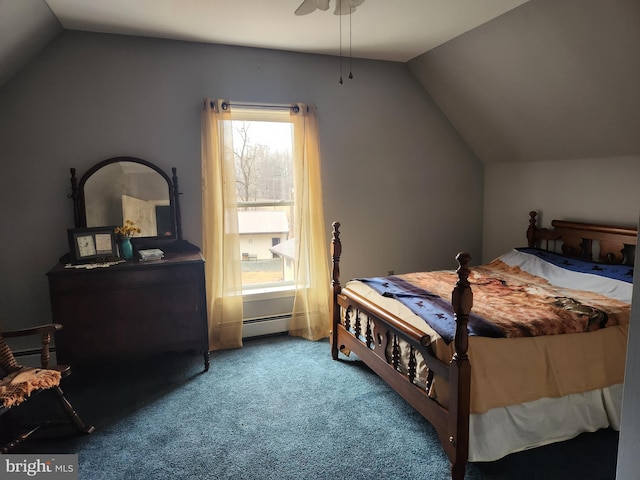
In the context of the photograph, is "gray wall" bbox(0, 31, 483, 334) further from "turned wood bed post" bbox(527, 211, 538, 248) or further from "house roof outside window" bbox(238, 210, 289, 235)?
"turned wood bed post" bbox(527, 211, 538, 248)

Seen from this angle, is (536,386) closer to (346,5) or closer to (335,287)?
(335,287)

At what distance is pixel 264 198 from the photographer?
383 centimetres

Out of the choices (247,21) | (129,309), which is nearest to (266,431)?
(129,309)

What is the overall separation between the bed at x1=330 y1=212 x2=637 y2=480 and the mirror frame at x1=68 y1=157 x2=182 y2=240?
5.18ft

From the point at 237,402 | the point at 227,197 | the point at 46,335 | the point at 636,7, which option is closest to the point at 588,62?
the point at 636,7

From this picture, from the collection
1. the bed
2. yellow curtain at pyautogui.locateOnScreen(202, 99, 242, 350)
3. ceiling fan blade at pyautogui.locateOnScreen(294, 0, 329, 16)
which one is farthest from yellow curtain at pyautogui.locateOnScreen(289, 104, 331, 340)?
ceiling fan blade at pyautogui.locateOnScreen(294, 0, 329, 16)

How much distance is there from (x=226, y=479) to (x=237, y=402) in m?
0.73

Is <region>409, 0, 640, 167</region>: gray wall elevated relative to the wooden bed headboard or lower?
elevated

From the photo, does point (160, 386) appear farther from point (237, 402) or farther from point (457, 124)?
point (457, 124)

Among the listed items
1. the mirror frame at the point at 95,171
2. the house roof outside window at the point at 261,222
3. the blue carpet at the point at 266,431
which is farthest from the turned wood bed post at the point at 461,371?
the mirror frame at the point at 95,171

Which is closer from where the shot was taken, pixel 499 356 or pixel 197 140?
pixel 499 356

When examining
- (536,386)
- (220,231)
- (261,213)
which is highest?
(261,213)

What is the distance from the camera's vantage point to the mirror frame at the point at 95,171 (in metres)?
3.18

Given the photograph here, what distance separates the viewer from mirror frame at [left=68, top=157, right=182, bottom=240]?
10.4 ft
